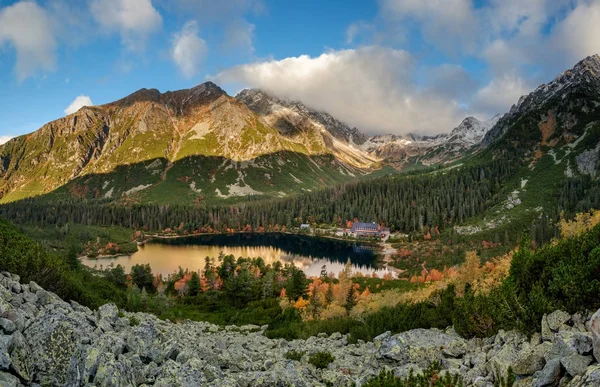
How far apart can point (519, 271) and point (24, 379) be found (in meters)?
26.1

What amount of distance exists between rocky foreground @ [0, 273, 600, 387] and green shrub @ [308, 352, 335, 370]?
94 centimetres

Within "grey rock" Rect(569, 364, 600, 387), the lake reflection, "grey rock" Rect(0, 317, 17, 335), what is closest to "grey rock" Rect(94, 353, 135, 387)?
"grey rock" Rect(0, 317, 17, 335)

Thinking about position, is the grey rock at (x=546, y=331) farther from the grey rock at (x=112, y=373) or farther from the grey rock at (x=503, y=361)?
the grey rock at (x=112, y=373)

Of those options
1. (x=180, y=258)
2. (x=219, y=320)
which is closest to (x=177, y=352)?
(x=219, y=320)

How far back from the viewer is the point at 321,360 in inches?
877

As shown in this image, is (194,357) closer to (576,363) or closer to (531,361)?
(531,361)

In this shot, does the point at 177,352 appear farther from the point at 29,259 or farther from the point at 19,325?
the point at 29,259

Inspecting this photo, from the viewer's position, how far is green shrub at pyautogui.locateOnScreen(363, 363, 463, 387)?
14.7 meters

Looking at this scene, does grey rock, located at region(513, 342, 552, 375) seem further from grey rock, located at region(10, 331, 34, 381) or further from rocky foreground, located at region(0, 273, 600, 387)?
grey rock, located at region(10, 331, 34, 381)

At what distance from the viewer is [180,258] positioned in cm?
15912

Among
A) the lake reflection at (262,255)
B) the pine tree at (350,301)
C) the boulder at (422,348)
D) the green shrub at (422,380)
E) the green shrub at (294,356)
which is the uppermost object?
the green shrub at (422,380)

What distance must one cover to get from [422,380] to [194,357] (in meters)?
10.8

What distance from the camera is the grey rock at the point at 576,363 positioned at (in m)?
11.6

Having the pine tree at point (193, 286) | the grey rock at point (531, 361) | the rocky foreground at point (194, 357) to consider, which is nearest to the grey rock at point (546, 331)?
the rocky foreground at point (194, 357)
